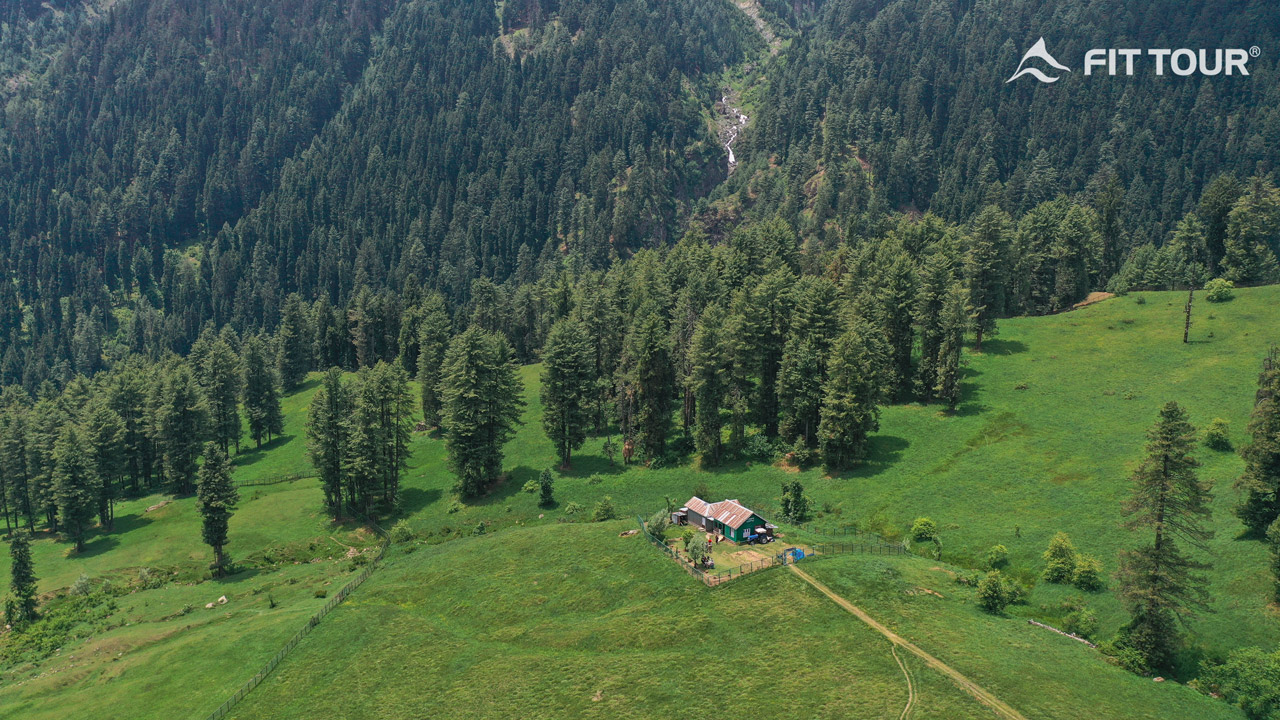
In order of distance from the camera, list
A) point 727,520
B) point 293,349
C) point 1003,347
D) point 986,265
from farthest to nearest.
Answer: point 293,349
point 986,265
point 1003,347
point 727,520

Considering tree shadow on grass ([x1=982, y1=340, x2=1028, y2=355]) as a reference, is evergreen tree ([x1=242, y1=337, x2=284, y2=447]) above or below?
below

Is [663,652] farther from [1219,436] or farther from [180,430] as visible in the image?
[180,430]

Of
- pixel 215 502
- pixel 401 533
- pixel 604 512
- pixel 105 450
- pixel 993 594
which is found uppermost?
pixel 105 450

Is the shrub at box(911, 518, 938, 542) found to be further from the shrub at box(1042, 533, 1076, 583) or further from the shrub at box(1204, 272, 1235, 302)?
the shrub at box(1204, 272, 1235, 302)

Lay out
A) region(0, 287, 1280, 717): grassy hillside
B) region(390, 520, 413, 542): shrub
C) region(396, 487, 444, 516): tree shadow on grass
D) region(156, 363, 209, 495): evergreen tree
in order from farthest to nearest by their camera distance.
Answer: region(156, 363, 209, 495): evergreen tree, region(396, 487, 444, 516): tree shadow on grass, region(390, 520, 413, 542): shrub, region(0, 287, 1280, 717): grassy hillside

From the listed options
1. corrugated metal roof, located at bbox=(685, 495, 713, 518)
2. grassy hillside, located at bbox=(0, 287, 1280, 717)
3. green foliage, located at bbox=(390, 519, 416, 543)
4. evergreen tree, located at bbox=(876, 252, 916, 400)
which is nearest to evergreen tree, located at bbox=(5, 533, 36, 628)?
grassy hillside, located at bbox=(0, 287, 1280, 717)

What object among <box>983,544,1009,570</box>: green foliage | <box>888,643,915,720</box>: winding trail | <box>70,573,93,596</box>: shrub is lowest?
<box>70,573,93,596</box>: shrub

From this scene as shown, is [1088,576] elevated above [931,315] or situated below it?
below

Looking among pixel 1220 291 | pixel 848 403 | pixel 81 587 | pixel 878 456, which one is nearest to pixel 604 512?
pixel 848 403
